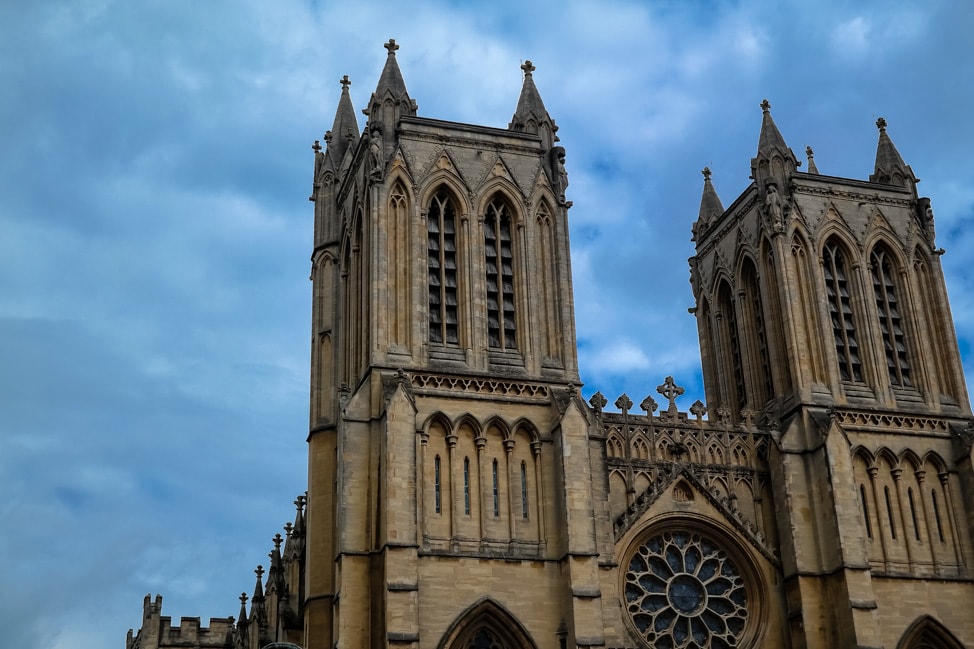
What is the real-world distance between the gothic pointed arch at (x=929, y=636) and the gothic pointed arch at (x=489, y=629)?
11687mm

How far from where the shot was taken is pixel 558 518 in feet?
120

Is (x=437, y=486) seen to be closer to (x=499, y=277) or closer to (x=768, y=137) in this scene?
(x=499, y=277)

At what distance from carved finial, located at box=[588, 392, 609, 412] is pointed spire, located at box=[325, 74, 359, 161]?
13.2 m

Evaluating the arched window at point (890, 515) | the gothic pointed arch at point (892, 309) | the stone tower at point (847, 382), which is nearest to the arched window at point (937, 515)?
the stone tower at point (847, 382)

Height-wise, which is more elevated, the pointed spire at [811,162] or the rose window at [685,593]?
the pointed spire at [811,162]

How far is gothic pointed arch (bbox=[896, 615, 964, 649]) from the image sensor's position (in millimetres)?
38312

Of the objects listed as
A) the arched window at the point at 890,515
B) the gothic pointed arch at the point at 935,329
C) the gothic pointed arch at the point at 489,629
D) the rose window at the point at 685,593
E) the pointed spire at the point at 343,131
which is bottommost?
the gothic pointed arch at the point at 489,629

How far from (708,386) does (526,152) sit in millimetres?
11951

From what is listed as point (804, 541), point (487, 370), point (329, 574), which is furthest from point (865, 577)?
point (329, 574)

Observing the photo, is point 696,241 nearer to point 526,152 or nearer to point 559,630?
point 526,152

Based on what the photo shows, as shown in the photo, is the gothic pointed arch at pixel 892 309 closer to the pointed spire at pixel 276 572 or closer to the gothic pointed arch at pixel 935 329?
the gothic pointed arch at pixel 935 329

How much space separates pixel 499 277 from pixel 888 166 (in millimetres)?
15968

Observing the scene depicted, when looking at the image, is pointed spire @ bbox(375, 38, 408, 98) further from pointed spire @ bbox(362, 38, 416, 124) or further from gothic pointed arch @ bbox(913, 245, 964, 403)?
gothic pointed arch @ bbox(913, 245, 964, 403)

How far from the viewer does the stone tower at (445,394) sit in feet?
115
